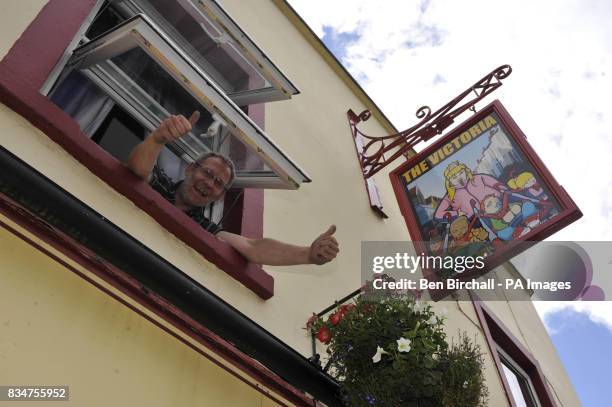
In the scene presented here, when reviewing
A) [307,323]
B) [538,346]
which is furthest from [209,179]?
[538,346]

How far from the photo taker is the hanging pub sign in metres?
3.80

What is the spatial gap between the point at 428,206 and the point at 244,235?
80.5 inches

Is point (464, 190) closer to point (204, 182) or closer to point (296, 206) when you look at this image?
point (296, 206)

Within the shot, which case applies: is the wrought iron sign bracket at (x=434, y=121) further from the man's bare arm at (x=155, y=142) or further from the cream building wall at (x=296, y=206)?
the man's bare arm at (x=155, y=142)

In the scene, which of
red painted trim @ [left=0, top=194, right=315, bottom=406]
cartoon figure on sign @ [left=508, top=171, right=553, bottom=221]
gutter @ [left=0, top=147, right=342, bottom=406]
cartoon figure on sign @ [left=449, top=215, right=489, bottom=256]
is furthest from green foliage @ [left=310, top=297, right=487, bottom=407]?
cartoon figure on sign @ [left=508, top=171, right=553, bottom=221]

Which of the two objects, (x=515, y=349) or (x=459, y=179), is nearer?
(x=459, y=179)

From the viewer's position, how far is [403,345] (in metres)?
2.36

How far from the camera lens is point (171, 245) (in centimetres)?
266

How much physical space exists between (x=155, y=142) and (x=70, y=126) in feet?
1.35

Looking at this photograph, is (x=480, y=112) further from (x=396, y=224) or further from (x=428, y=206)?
(x=396, y=224)

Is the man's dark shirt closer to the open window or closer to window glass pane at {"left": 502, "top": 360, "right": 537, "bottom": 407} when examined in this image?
the open window

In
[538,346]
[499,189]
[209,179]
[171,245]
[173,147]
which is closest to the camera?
[171,245]

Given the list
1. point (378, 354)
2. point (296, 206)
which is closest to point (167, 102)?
point (296, 206)

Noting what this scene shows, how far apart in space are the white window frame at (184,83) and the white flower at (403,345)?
125 centimetres
